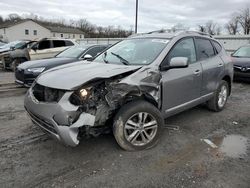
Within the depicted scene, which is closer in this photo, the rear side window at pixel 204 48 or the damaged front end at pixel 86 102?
the damaged front end at pixel 86 102

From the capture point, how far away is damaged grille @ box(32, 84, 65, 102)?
3.34m

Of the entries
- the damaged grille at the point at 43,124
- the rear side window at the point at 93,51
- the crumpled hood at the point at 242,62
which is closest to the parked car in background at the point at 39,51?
the rear side window at the point at 93,51

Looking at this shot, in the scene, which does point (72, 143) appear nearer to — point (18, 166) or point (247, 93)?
point (18, 166)

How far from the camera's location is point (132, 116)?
3.59m

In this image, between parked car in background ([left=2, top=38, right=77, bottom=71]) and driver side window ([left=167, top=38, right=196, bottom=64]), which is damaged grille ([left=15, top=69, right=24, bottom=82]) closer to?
parked car in background ([left=2, top=38, right=77, bottom=71])

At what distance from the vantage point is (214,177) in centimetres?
311

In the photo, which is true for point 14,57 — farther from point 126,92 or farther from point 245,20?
point 245,20

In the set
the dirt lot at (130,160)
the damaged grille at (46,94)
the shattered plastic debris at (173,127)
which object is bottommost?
the dirt lot at (130,160)

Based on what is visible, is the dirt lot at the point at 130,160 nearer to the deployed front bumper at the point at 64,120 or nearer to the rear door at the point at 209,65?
the deployed front bumper at the point at 64,120

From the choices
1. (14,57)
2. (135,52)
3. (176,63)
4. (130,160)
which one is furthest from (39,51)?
(130,160)

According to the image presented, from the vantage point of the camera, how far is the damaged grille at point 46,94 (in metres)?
3.34

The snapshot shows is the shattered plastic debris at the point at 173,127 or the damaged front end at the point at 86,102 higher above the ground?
the damaged front end at the point at 86,102

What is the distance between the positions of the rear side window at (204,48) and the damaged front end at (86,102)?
1581 millimetres

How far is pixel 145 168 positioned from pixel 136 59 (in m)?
1.82
